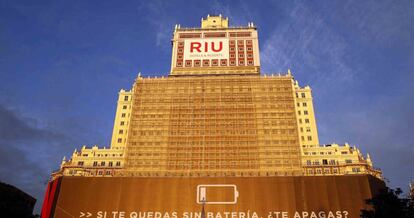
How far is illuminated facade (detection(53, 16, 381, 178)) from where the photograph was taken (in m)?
84.9

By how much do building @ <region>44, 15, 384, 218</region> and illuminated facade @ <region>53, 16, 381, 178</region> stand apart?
24cm

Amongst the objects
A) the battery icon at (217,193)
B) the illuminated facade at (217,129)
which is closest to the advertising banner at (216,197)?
the battery icon at (217,193)

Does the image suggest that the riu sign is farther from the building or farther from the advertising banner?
the advertising banner

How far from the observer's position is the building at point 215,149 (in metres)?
75.3

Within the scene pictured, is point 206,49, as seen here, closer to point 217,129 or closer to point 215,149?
point 217,129

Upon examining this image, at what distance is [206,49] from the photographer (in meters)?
104

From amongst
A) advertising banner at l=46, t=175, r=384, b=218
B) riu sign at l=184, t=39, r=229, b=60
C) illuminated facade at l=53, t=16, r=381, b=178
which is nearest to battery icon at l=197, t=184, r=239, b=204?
advertising banner at l=46, t=175, r=384, b=218

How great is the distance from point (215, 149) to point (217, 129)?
17.2ft

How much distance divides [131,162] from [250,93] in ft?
113

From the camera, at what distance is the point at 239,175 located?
3270 inches

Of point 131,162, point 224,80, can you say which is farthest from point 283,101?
point 131,162

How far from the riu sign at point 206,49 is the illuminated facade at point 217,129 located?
326 millimetres

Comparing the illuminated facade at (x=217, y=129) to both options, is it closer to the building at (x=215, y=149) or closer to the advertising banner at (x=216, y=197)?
the building at (x=215, y=149)

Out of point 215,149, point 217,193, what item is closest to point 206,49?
point 215,149
